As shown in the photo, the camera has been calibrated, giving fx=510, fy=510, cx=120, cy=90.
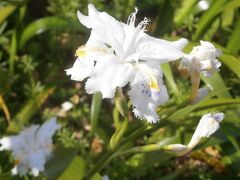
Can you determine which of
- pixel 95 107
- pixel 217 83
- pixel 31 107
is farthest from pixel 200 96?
pixel 31 107

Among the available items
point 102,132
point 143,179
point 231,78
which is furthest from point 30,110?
point 231,78

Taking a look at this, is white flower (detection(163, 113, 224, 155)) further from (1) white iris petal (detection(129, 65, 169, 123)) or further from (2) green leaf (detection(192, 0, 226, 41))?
(2) green leaf (detection(192, 0, 226, 41))

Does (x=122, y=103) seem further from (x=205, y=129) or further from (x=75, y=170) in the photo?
(x=75, y=170)

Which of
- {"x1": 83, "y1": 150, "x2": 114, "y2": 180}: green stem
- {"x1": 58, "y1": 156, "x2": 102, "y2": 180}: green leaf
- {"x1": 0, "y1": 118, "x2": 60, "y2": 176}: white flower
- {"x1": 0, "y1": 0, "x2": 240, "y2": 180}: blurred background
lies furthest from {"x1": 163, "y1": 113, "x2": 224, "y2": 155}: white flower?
{"x1": 0, "y1": 118, "x2": 60, "y2": 176}: white flower

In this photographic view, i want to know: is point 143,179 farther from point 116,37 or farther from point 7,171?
point 116,37

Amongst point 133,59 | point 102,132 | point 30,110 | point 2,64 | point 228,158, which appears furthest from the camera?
point 2,64

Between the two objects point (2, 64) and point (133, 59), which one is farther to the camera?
point (2, 64)

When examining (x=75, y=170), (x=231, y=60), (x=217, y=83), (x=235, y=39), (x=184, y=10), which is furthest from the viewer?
(x=184, y=10)
